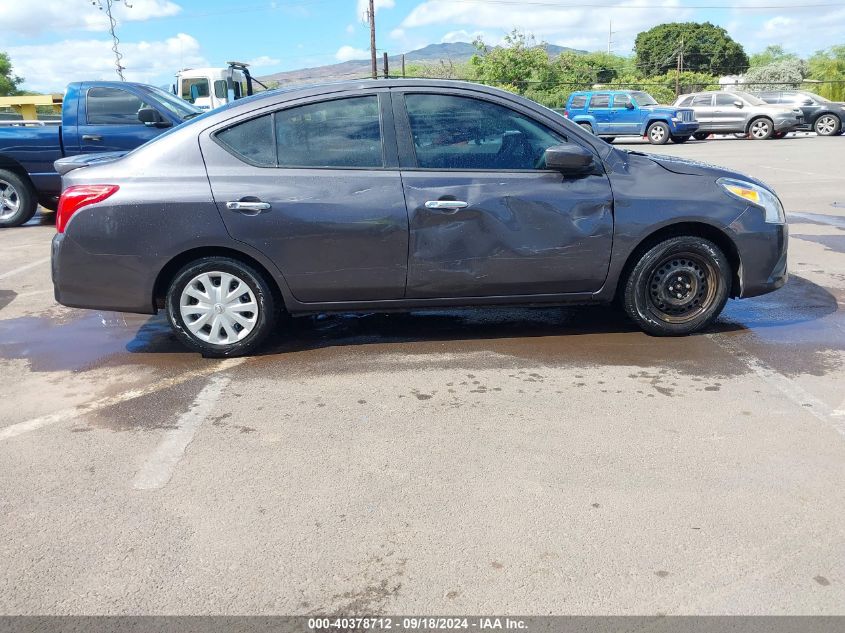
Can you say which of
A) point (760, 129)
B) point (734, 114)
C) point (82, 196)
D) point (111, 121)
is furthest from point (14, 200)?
point (760, 129)

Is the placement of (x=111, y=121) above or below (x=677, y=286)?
above

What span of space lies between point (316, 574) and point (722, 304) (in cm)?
357

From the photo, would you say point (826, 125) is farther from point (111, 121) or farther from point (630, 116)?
point (111, 121)

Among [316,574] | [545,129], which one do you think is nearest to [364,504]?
[316,574]

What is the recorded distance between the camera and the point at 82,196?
4699 mm

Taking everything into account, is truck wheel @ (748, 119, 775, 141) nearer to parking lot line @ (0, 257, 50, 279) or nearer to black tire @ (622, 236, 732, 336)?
black tire @ (622, 236, 732, 336)

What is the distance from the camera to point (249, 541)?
2904 millimetres

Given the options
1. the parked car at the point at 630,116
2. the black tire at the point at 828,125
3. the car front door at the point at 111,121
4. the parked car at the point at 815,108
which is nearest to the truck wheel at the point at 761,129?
the parked car at the point at 815,108

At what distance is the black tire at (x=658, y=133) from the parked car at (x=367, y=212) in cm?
2141

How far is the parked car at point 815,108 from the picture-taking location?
26.7m

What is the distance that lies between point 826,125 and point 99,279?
2860 cm

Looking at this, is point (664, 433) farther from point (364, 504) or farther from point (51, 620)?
point (51, 620)

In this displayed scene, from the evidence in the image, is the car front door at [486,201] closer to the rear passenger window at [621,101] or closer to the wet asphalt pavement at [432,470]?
the wet asphalt pavement at [432,470]

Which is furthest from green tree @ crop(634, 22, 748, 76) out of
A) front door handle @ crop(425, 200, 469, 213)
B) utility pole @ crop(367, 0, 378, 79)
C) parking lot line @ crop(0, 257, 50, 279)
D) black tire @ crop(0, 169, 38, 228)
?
front door handle @ crop(425, 200, 469, 213)
